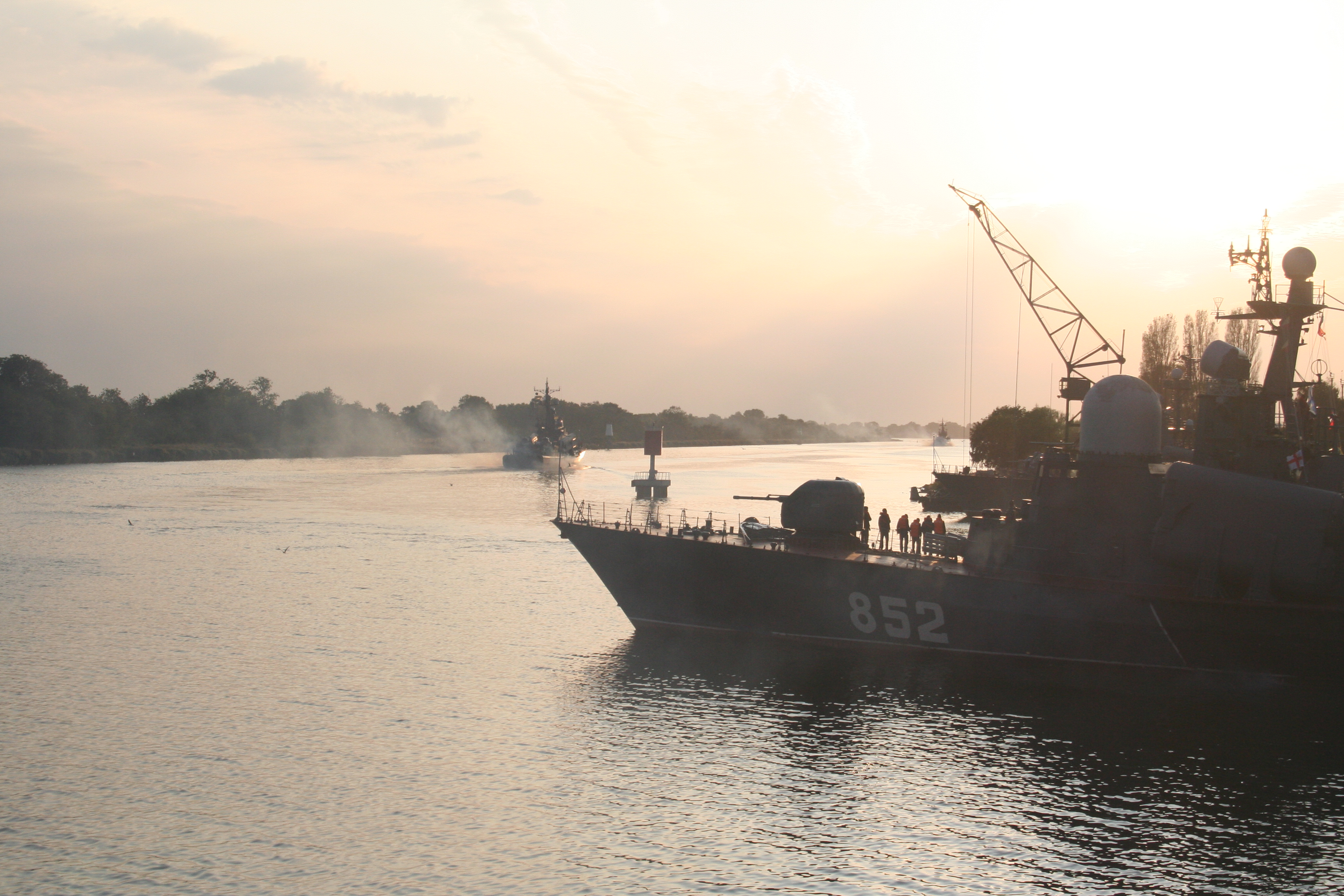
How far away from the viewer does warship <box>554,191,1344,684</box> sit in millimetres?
25750

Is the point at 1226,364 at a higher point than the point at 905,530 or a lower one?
higher

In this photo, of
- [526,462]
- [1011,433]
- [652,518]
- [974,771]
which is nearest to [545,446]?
[526,462]

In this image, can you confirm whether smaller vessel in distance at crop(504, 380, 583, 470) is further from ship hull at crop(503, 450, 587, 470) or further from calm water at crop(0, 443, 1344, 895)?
calm water at crop(0, 443, 1344, 895)

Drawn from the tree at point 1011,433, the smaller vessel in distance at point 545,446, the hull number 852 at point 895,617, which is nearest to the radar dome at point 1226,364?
the hull number 852 at point 895,617

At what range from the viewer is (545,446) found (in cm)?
17362

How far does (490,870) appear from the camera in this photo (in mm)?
17203

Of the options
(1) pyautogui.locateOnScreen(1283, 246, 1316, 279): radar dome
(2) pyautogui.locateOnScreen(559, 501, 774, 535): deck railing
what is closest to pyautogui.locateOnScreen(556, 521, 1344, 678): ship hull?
(2) pyautogui.locateOnScreen(559, 501, 774, 535): deck railing

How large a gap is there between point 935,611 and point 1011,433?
296ft

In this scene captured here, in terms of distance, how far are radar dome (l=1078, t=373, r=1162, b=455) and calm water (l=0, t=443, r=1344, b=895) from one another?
7313 mm

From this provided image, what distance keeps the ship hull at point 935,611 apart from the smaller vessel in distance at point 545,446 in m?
131

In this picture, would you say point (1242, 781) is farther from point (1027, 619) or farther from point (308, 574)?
point (308, 574)

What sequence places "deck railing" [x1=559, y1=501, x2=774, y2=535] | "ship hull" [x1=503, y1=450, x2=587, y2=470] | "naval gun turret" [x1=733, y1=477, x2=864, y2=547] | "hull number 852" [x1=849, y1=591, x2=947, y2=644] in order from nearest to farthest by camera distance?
"hull number 852" [x1=849, y1=591, x2=947, y2=644]
"naval gun turret" [x1=733, y1=477, x2=864, y2=547]
"deck railing" [x1=559, y1=501, x2=774, y2=535]
"ship hull" [x1=503, y1=450, x2=587, y2=470]

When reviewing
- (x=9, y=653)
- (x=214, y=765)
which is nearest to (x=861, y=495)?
(x=214, y=765)

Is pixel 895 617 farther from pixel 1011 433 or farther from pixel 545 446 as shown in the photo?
pixel 545 446
